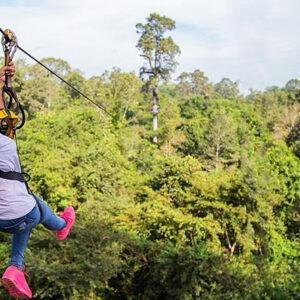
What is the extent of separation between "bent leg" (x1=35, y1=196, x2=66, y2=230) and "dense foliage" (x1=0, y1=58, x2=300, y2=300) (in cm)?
582

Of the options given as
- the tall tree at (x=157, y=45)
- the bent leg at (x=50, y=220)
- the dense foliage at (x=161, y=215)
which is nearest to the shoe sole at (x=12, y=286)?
the bent leg at (x=50, y=220)

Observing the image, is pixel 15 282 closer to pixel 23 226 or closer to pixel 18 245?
pixel 18 245

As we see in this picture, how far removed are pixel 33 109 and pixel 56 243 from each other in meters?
17.3

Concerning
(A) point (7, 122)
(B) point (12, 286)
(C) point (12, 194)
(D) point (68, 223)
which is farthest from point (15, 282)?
(A) point (7, 122)

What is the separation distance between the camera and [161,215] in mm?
10703

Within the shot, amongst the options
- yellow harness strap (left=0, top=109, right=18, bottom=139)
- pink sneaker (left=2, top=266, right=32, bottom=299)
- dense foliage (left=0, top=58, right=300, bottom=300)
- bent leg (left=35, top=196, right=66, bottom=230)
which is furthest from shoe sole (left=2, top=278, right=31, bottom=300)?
dense foliage (left=0, top=58, right=300, bottom=300)

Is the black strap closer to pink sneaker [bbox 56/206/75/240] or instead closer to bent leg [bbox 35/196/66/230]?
bent leg [bbox 35/196/66/230]

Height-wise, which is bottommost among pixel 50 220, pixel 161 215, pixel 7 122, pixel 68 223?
pixel 161 215

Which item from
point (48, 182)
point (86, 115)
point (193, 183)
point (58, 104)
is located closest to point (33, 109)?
point (58, 104)

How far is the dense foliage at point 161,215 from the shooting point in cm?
821

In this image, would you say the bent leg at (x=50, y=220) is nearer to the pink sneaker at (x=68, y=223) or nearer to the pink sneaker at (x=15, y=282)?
the pink sneaker at (x=68, y=223)

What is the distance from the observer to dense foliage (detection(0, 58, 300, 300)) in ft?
26.9

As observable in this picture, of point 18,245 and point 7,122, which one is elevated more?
point 7,122

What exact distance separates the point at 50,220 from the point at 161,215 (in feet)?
27.5
